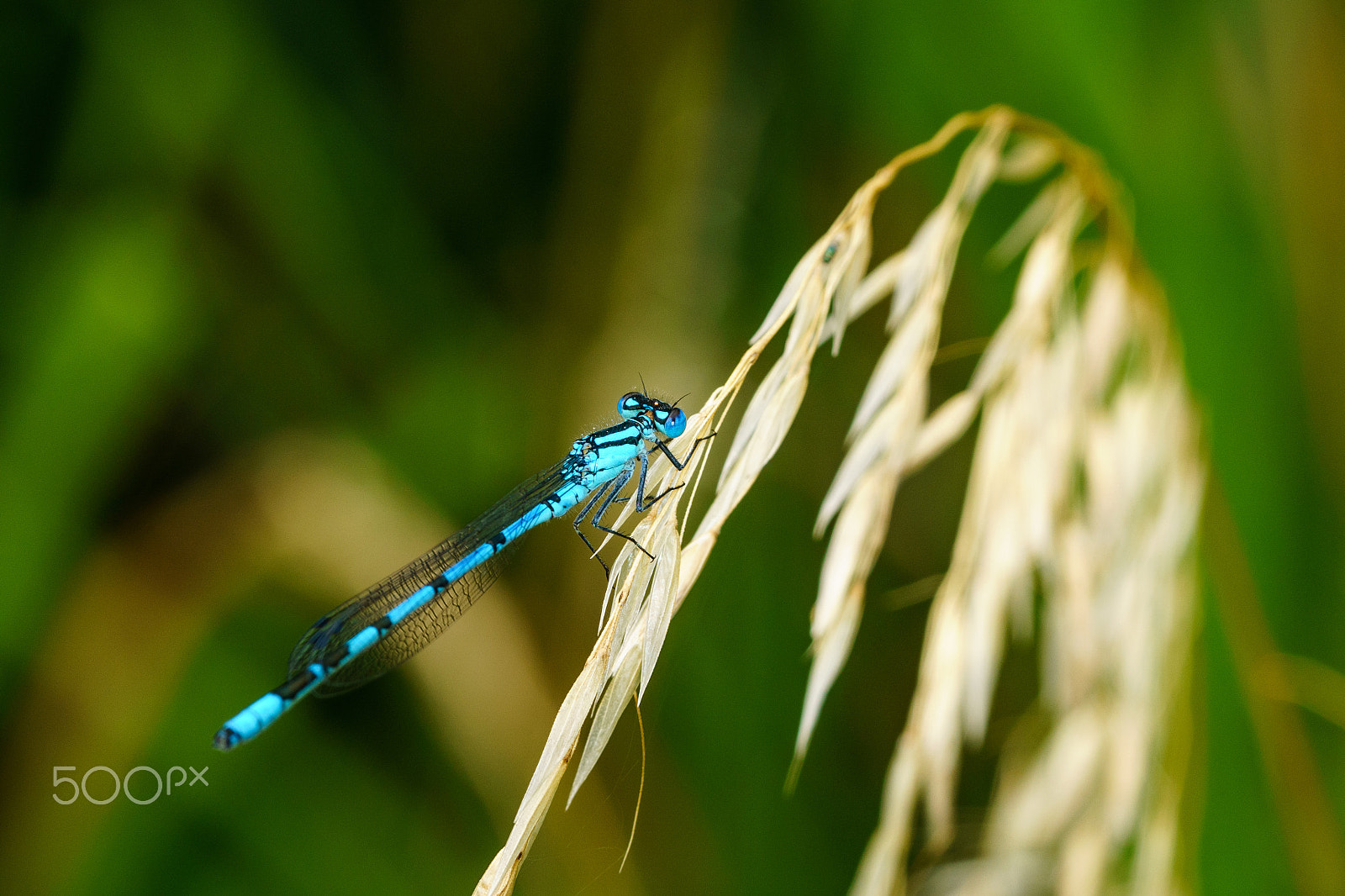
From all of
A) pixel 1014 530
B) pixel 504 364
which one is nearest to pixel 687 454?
pixel 1014 530

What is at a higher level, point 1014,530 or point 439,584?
point 439,584

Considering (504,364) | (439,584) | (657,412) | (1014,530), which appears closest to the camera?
(1014,530)

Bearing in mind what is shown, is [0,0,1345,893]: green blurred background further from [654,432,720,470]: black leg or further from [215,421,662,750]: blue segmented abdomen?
[654,432,720,470]: black leg

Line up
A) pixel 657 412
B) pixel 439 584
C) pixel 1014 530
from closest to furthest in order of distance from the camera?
pixel 1014 530
pixel 657 412
pixel 439 584

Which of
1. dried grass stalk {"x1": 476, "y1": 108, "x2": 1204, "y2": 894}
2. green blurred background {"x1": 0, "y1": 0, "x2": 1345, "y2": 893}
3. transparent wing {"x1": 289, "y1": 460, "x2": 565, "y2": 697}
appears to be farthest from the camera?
green blurred background {"x1": 0, "y1": 0, "x2": 1345, "y2": 893}

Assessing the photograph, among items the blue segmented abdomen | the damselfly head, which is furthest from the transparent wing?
the damselfly head

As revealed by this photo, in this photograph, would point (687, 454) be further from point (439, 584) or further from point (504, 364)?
point (504, 364)
